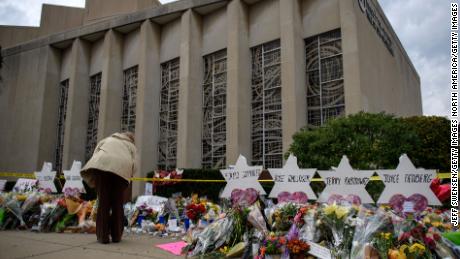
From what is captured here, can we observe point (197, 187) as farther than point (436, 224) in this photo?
Yes

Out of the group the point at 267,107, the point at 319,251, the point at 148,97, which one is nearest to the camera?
the point at 319,251

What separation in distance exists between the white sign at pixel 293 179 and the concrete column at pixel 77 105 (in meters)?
23.3

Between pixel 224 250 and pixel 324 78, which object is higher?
pixel 324 78

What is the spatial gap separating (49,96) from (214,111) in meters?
16.2

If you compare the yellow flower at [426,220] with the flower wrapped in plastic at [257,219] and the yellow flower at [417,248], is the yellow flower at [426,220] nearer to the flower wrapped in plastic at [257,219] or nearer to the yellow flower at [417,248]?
the yellow flower at [417,248]

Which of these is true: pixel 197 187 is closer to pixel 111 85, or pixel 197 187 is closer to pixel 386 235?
pixel 386 235

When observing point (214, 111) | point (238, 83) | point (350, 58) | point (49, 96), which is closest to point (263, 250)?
point (350, 58)

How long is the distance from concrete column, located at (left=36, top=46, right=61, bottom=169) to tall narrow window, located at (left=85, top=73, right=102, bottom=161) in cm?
363

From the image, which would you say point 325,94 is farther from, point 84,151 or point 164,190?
point 84,151

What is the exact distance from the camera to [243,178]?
5.46 m

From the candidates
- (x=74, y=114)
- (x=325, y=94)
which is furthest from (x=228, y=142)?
(x=74, y=114)

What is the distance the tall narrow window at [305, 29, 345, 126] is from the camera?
52.1ft

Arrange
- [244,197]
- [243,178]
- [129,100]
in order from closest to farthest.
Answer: [244,197], [243,178], [129,100]

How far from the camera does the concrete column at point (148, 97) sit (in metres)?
21.3
